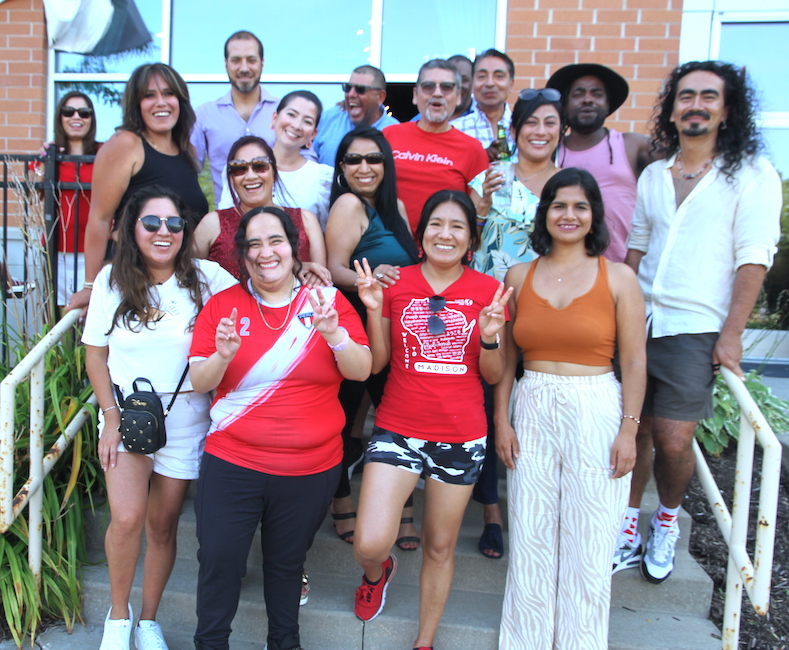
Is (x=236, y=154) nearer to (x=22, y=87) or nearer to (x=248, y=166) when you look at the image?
(x=248, y=166)

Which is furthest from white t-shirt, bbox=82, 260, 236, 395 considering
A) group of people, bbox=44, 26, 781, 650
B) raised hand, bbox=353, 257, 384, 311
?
raised hand, bbox=353, 257, 384, 311

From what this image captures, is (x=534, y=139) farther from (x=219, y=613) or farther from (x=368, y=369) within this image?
(x=219, y=613)

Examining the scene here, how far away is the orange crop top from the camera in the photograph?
99.5 inches

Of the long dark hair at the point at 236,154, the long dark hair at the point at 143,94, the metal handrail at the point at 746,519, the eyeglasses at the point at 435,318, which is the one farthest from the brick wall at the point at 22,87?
the metal handrail at the point at 746,519

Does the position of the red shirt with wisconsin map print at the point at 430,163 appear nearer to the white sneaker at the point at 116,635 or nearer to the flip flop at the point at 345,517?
the flip flop at the point at 345,517

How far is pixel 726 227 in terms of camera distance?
9.17 ft

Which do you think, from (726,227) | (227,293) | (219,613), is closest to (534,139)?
(726,227)

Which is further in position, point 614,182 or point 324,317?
point 614,182

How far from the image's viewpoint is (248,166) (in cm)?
286

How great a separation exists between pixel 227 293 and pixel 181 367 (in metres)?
0.36

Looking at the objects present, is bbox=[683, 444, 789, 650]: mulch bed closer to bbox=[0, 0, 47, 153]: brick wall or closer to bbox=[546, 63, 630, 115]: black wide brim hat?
bbox=[546, 63, 630, 115]: black wide brim hat

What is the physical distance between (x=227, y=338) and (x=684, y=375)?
1.99m

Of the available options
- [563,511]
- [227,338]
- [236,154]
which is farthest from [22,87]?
[563,511]

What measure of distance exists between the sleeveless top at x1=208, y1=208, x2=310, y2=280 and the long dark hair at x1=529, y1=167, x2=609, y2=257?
1.08m
